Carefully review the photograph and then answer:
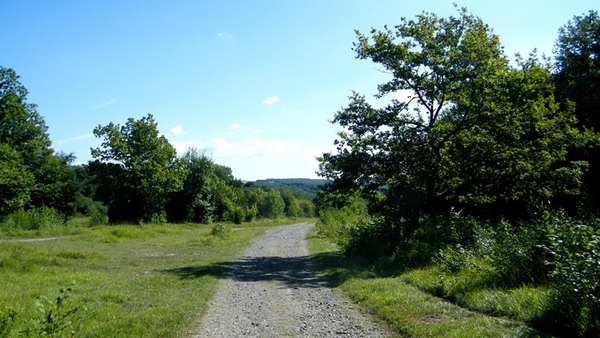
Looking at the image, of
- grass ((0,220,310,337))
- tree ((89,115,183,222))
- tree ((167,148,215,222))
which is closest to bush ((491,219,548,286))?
grass ((0,220,310,337))

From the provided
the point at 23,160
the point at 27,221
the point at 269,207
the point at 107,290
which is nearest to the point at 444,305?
the point at 107,290

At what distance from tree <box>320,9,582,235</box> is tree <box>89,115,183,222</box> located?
34.4 meters

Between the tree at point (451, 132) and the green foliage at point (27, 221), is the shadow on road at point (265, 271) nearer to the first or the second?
the tree at point (451, 132)

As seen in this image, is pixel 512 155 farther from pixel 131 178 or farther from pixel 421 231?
pixel 131 178

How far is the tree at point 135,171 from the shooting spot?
49.2 metres

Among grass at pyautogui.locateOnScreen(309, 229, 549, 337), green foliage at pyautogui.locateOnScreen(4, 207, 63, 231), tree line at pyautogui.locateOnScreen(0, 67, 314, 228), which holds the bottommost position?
grass at pyautogui.locateOnScreen(309, 229, 549, 337)

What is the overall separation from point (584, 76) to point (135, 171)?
4400 centimetres

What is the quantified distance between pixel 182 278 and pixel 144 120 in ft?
135

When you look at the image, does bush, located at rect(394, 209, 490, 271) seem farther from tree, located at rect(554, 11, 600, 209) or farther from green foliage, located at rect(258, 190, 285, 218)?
green foliage, located at rect(258, 190, 285, 218)

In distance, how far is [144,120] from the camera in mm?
51781

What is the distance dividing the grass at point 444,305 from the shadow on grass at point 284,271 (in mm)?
1317

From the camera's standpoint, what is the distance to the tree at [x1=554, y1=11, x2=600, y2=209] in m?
27.1

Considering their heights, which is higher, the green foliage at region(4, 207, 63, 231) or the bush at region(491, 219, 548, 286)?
the green foliage at region(4, 207, 63, 231)

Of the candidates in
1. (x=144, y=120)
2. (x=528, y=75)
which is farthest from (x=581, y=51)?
(x=144, y=120)
